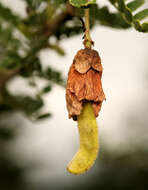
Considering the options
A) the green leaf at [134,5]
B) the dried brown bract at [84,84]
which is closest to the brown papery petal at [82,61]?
the dried brown bract at [84,84]

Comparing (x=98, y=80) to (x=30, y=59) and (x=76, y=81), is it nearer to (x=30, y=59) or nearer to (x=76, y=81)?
(x=76, y=81)

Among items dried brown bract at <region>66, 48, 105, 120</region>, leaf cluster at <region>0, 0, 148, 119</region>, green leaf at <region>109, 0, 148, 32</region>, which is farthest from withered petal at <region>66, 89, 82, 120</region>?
leaf cluster at <region>0, 0, 148, 119</region>

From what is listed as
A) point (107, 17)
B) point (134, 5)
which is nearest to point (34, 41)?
point (107, 17)

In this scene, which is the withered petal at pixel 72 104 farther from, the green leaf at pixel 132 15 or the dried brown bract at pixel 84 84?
the green leaf at pixel 132 15

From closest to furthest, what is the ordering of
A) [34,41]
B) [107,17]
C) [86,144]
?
[86,144] < [107,17] < [34,41]

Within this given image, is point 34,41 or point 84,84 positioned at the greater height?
point 34,41

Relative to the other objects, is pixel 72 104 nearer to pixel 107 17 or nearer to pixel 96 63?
pixel 96 63
